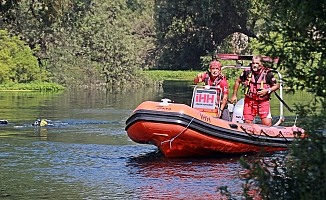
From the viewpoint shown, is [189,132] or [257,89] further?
[257,89]

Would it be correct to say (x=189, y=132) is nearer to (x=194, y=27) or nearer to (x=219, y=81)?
(x=219, y=81)

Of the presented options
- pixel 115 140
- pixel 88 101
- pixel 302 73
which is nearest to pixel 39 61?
pixel 88 101

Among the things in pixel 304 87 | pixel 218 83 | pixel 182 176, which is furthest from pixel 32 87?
pixel 304 87

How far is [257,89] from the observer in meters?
10.9

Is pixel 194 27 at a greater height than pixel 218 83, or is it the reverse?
pixel 194 27

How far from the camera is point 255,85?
1091cm

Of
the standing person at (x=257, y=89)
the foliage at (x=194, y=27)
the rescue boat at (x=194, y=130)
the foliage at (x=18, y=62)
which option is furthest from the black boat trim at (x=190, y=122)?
the foliage at (x=194, y=27)

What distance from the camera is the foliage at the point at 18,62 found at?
27.0 metres

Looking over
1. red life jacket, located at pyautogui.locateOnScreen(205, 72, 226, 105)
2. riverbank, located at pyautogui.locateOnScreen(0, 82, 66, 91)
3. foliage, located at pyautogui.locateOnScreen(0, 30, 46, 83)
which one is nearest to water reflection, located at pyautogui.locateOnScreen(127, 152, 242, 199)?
red life jacket, located at pyautogui.locateOnScreen(205, 72, 226, 105)

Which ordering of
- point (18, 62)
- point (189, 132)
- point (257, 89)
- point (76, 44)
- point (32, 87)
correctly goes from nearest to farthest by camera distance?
point (189, 132) < point (257, 89) < point (32, 87) < point (18, 62) < point (76, 44)

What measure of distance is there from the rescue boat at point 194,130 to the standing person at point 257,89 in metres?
0.28

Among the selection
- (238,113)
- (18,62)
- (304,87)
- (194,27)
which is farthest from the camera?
(194,27)

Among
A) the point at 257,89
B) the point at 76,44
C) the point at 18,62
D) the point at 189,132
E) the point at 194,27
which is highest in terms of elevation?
the point at 194,27

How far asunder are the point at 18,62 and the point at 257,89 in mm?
17584
